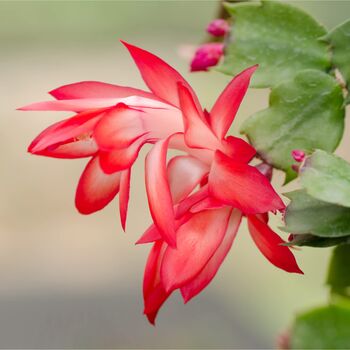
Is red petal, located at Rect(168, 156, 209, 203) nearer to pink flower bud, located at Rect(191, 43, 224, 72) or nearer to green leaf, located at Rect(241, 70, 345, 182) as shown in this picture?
green leaf, located at Rect(241, 70, 345, 182)

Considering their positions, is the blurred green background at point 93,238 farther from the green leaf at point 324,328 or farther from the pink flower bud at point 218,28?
the green leaf at point 324,328

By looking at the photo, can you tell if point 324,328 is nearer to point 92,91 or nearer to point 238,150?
point 238,150

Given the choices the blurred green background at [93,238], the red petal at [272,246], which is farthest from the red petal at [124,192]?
the blurred green background at [93,238]

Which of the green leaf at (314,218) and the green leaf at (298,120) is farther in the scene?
the green leaf at (298,120)

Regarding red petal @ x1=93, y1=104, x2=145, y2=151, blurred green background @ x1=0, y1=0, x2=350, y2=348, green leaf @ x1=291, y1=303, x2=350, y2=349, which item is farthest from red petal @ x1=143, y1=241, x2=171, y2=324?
blurred green background @ x1=0, y1=0, x2=350, y2=348

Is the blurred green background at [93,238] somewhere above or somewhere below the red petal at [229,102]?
below

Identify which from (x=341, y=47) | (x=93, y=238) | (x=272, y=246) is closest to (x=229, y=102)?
(x=272, y=246)

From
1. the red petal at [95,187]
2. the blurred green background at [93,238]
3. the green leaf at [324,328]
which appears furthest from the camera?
the blurred green background at [93,238]
